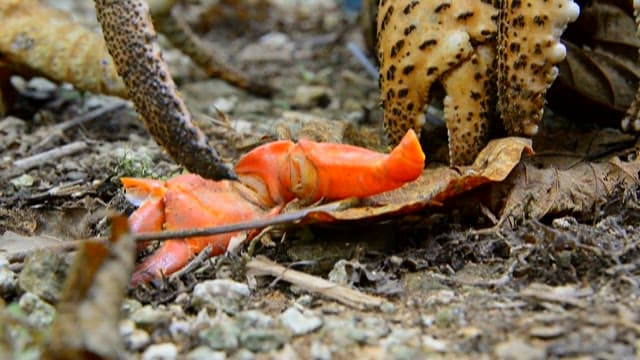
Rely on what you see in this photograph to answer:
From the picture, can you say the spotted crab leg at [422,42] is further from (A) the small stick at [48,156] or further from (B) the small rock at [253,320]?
(A) the small stick at [48,156]

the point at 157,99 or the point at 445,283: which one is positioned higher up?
the point at 157,99

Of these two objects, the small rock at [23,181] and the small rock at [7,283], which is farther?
the small rock at [23,181]

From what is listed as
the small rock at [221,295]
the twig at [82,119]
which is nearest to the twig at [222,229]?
the small rock at [221,295]

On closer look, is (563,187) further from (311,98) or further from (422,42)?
(311,98)

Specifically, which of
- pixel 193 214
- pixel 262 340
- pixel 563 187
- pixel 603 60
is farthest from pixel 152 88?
pixel 603 60

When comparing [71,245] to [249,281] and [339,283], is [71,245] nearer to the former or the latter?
[249,281]

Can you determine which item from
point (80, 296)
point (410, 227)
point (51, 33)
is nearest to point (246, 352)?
point (80, 296)
